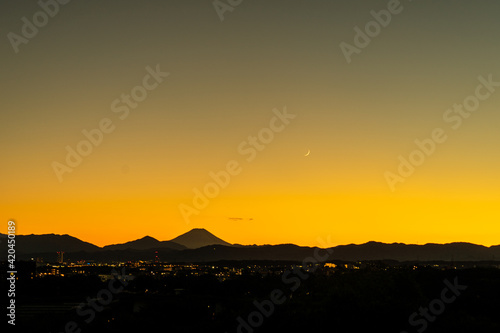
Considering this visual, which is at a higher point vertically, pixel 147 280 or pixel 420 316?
pixel 147 280

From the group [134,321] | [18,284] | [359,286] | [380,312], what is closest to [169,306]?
[134,321]

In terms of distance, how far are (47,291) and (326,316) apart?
207 feet

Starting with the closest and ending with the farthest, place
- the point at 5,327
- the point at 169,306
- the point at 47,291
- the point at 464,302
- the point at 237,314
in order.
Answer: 1. the point at 237,314
2. the point at 5,327
3. the point at 169,306
4. the point at 464,302
5. the point at 47,291

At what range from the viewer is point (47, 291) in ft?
288

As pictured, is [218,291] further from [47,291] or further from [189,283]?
[47,291]

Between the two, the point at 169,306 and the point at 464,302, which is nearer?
the point at 169,306

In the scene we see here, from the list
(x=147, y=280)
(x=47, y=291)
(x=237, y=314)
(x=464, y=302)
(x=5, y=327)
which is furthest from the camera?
(x=147, y=280)

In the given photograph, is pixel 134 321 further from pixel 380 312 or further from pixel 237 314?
pixel 380 312

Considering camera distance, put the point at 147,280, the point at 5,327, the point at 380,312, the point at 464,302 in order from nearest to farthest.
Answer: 1. the point at 380,312
2. the point at 5,327
3. the point at 464,302
4. the point at 147,280

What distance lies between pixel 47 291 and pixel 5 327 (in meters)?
47.9

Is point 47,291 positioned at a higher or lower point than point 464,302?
higher

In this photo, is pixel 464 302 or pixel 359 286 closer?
pixel 359 286

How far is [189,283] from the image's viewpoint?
104 meters

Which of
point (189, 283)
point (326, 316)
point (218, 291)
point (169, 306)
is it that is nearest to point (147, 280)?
point (189, 283)
